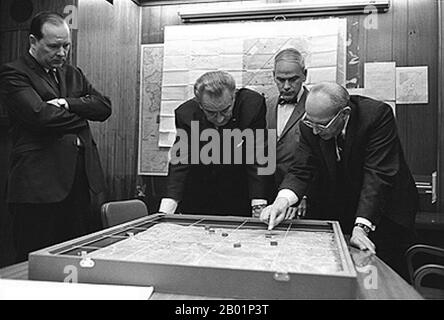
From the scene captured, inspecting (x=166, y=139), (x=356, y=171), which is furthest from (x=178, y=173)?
(x=166, y=139)

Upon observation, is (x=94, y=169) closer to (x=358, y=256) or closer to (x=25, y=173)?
(x=25, y=173)

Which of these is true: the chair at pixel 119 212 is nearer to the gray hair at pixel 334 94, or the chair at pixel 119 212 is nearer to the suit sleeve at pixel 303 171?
the suit sleeve at pixel 303 171

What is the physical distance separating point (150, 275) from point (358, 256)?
0.67 meters

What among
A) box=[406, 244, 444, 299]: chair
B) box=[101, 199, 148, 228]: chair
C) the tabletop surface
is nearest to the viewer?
the tabletop surface

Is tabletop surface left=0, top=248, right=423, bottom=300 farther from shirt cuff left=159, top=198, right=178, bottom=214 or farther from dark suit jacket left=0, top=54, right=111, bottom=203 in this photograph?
shirt cuff left=159, top=198, right=178, bottom=214

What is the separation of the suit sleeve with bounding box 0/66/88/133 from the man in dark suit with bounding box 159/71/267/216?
1.67 feet

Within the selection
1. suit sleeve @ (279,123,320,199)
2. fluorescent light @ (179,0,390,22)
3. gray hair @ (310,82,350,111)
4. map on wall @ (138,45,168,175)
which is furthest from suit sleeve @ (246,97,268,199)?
map on wall @ (138,45,168,175)

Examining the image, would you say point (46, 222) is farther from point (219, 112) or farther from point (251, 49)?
point (251, 49)

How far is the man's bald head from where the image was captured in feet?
5.57

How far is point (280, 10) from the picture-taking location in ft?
9.81

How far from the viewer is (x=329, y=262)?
1043mm

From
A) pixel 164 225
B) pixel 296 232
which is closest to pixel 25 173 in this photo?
pixel 164 225

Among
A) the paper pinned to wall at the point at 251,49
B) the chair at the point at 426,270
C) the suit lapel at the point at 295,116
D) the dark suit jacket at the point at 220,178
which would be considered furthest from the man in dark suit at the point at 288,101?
the chair at the point at 426,270

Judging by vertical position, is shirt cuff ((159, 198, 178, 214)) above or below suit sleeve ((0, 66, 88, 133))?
below
